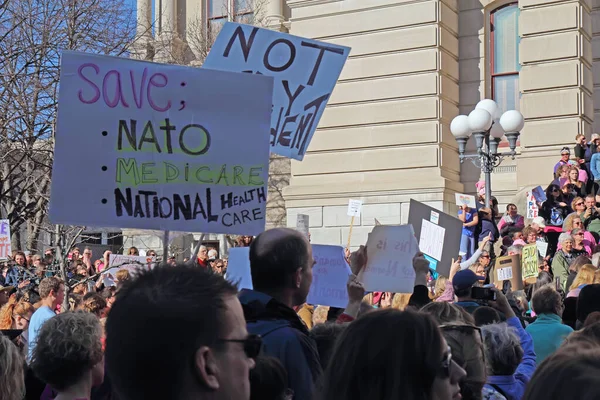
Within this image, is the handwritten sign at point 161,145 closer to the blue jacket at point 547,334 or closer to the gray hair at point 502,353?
the gray hair at point 502,353

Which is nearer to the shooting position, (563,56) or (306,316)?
(306,316)

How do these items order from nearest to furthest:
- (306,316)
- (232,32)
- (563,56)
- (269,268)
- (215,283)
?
(215,283), (269,268), (232,32), (306,316), (563,56)

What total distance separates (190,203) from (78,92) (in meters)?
0.86

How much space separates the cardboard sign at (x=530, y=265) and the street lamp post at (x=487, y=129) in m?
4.33

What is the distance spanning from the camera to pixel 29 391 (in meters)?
5.23

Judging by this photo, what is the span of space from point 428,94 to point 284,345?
2026 centimetres

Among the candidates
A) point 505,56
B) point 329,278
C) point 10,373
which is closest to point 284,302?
point 10,373

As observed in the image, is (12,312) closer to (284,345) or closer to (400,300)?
(400,300)

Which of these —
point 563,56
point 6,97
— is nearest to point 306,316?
point 6,97

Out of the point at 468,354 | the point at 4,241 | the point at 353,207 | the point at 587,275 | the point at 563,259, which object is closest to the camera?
the point at 468,354

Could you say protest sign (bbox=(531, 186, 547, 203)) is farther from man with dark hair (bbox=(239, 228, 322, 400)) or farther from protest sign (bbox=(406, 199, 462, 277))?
man with dark hair (bbox=(239, 228, 322, 400))

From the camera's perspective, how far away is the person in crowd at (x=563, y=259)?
41.1ft

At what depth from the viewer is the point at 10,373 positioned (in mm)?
3936

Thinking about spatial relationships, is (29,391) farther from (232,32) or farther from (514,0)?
(514,0)
